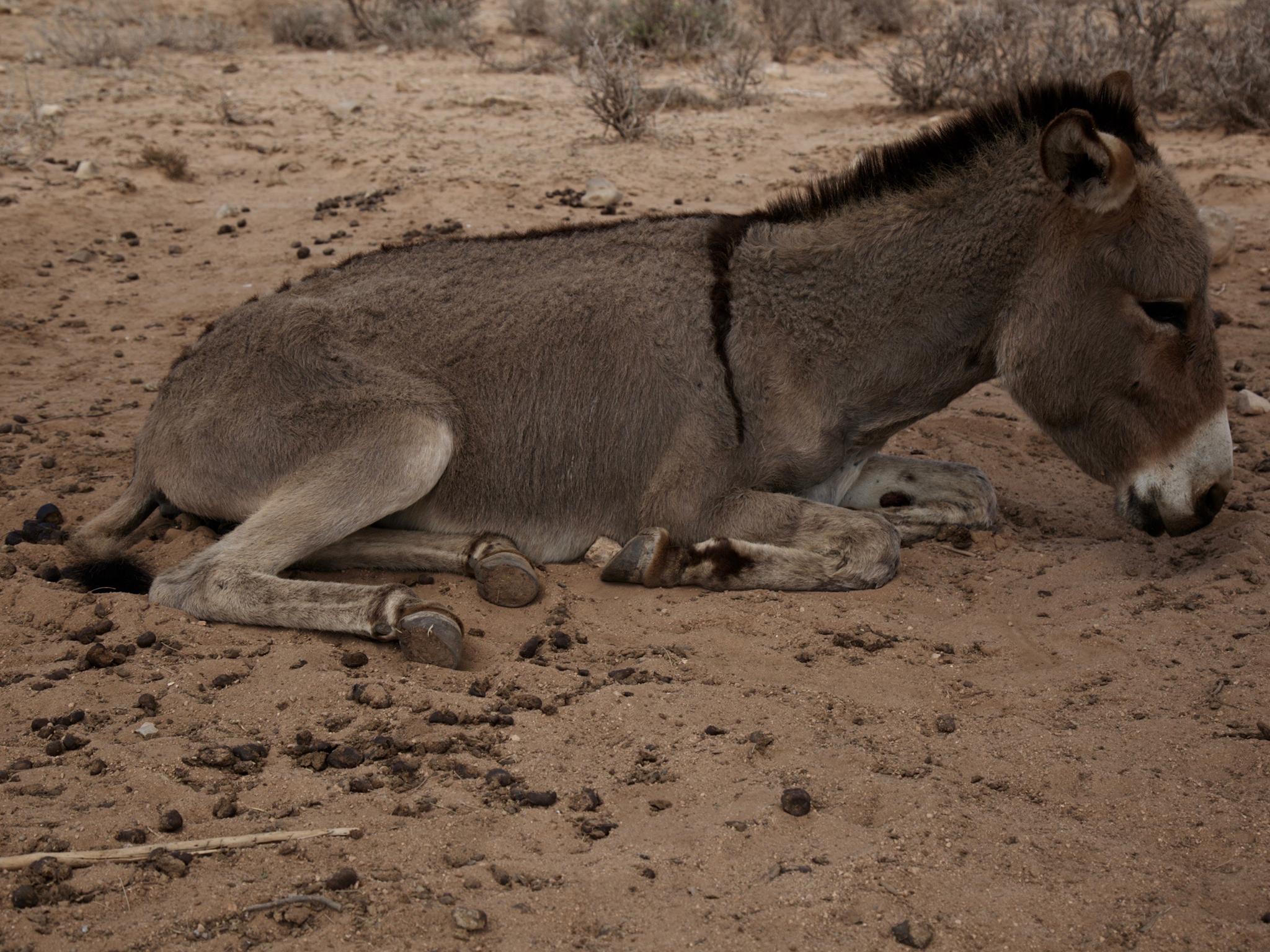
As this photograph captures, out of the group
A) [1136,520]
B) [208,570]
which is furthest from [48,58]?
[1136,520]

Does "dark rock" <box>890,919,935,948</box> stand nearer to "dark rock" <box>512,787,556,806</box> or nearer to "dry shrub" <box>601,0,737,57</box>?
"dark rock" <box>512,787,556,806</box>

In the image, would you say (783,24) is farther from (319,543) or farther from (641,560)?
(319,543)

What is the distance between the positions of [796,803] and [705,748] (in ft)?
1.39

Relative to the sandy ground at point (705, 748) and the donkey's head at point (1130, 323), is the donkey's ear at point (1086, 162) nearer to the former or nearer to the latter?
the donkey's head at point (1130, 323)

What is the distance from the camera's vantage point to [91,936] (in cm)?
243

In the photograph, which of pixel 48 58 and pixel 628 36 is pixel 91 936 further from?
pixel 48 58

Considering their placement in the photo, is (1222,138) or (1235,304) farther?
(1222,138)

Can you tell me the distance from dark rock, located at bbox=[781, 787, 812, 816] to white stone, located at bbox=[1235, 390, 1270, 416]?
4.31 meters

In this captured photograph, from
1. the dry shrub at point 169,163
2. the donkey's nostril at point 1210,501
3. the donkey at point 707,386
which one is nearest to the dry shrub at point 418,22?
the dry shrub at point 169,163

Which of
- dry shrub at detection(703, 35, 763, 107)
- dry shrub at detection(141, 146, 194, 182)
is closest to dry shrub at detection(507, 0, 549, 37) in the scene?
dry shrub at detection(703, 35, 763, 107)

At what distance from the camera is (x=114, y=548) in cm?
487

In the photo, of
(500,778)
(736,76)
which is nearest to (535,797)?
(500,778)

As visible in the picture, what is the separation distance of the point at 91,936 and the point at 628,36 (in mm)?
13481

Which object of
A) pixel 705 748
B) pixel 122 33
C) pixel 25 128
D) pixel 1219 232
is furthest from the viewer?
pixel 122 33
